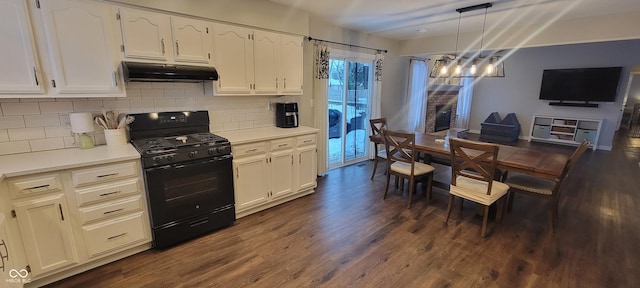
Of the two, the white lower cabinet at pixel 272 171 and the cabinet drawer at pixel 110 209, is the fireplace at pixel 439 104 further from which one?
the cabinet drawer at pixel 110 209

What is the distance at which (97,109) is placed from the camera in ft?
8.36

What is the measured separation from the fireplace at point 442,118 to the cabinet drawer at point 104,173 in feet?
23.5

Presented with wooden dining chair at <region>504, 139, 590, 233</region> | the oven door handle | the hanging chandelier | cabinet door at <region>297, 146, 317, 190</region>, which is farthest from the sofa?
the oven door handle

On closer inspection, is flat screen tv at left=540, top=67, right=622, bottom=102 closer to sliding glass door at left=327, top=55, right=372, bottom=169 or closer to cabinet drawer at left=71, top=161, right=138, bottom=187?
sliding glass door at left=327, top=55, right=372, bottom=169

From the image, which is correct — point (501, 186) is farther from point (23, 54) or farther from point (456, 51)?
point (23, 54)

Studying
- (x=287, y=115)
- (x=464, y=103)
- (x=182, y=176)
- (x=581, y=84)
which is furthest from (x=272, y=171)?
(x=581, y=84)

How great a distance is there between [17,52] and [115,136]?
853mm

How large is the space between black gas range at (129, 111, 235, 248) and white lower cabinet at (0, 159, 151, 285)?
4.7 inches

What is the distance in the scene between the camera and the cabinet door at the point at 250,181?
2.95 meters

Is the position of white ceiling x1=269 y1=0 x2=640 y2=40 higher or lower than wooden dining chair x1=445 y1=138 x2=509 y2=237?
higher

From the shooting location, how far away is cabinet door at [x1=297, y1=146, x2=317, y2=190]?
355 cm

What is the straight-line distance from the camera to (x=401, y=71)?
18.9 ft

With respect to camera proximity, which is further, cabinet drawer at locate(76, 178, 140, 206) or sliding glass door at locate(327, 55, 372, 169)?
sliding glass door at locate(327, 55, 372, 169)

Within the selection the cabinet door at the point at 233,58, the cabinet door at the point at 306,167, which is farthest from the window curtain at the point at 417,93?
the cabinet door at the point at 233,58
